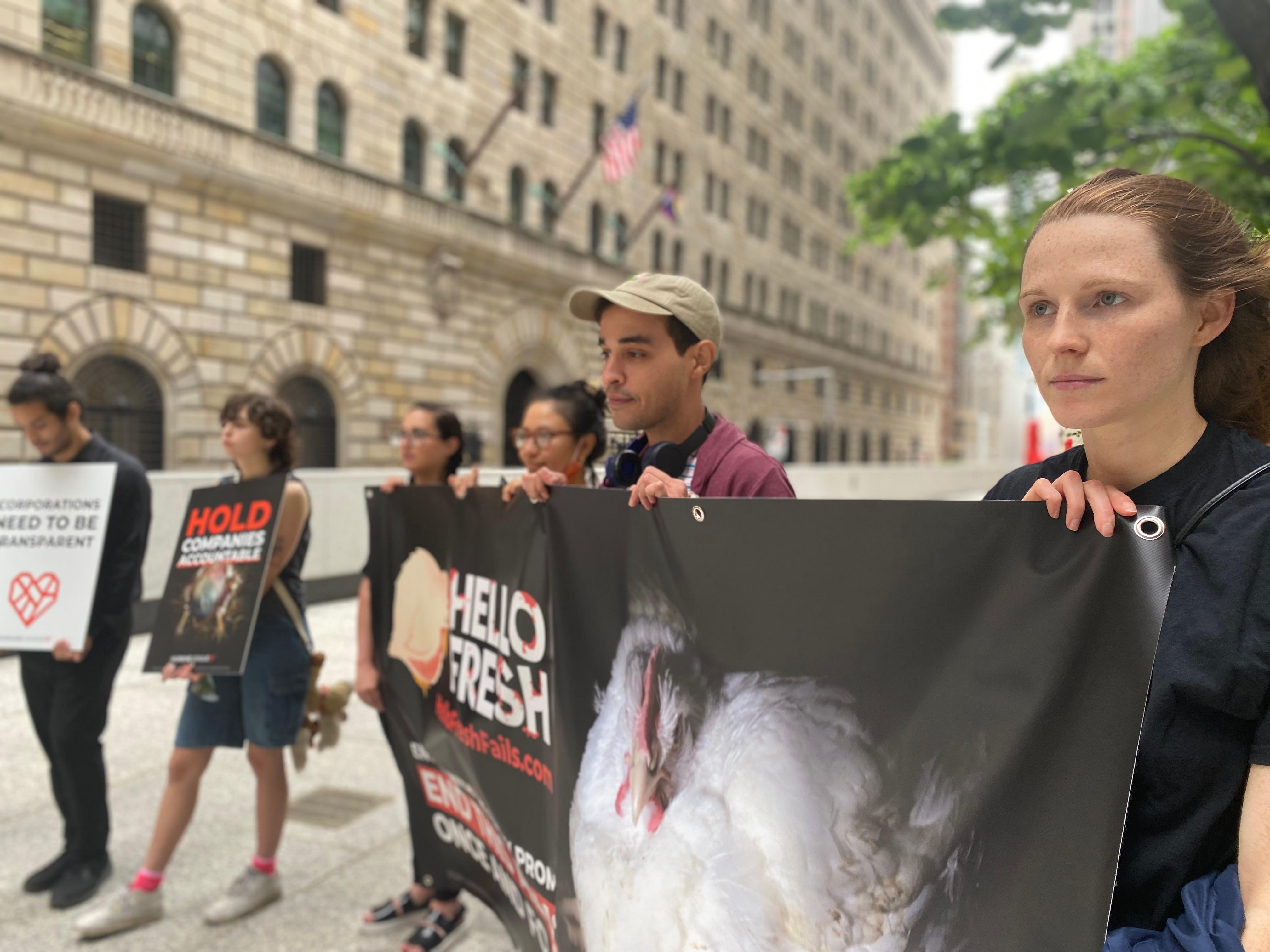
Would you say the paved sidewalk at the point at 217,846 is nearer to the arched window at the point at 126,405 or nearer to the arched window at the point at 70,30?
the arched window at the point at 126,405

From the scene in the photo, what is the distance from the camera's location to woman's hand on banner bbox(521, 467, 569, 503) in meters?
2.56

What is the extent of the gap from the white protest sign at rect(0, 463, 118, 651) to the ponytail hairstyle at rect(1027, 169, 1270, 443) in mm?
3940

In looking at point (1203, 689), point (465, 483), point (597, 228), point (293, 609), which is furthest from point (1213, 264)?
point (597, 228)

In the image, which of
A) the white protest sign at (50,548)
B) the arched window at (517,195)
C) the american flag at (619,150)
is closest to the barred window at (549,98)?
the arched window at (517,195)

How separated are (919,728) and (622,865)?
2.94ft

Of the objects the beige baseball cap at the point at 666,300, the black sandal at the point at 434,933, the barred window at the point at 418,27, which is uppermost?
the barred window at the point at 418,27

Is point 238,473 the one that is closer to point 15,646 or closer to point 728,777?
point 15,646

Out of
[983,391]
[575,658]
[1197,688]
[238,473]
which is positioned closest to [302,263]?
[238,473]

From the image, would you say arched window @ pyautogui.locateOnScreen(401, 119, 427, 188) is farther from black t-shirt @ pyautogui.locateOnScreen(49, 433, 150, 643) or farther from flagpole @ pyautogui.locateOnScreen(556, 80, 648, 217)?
black t-shirt @ pyautogui.locateOnScreen(49, 433, 150, 643)

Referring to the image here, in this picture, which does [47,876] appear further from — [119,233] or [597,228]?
[597,228]

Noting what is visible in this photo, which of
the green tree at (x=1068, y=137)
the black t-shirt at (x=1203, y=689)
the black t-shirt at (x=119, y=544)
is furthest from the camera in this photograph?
the green tree at (x=1068, y=137)

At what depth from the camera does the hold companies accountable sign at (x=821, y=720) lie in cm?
139

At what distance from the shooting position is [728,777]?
1870 millimetres

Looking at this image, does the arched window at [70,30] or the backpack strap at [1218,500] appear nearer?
the backpack strap at [1218,500]
